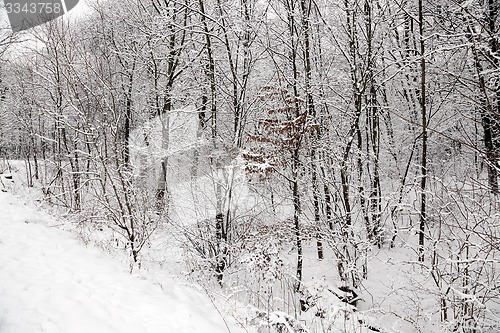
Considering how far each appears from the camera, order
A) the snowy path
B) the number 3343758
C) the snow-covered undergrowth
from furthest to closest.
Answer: the number 3343758, the snow-covered undergrowth, the snowy path

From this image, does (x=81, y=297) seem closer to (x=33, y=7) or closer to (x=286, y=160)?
(x=286, y=160)

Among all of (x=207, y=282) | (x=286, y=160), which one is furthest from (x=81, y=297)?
(x=286, y=160)

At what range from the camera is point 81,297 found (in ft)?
14.4

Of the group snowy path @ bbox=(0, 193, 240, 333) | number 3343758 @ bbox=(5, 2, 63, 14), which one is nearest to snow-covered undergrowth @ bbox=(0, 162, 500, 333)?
snowy path @ bbox=(0, 193, 240, 333)

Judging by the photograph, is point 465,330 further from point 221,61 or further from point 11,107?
point 11,107

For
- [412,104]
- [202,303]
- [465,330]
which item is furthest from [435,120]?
[202,303]

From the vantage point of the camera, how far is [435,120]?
12766 mm

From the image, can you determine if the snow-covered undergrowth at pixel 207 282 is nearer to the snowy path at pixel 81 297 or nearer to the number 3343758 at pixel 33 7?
the snowy path at pixel 81 297

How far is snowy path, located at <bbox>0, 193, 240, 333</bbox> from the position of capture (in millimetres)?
3795

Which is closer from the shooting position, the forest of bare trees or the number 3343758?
the forest of bare trees

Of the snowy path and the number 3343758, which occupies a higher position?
the number 3343758

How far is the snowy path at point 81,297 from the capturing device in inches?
149

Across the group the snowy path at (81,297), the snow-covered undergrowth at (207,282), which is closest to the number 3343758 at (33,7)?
the snow-covered undergrowth at (207,282)

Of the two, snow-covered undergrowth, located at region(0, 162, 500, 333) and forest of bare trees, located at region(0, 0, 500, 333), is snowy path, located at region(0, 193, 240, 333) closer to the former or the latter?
snow-covered undergrowth, located at region(0, 162, 500, 333)
